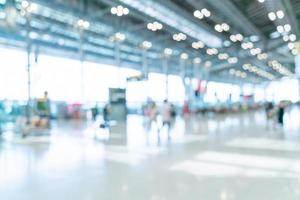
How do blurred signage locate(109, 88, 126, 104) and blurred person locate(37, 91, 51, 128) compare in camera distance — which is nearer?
blurred person locate(37, 91, 51, 128)

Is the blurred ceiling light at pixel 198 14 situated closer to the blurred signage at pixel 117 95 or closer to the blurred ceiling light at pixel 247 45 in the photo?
the blurred signage at pixel 117 95

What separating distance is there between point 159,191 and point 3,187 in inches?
→ 98.4

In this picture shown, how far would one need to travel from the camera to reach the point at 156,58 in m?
40.2

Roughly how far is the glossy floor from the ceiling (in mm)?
7612

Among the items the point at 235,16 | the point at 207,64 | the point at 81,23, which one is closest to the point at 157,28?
the point at 81,23

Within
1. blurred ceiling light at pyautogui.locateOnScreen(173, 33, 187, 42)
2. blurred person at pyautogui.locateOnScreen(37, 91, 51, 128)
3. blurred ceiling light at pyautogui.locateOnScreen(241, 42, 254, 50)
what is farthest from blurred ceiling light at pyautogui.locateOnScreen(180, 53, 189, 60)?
blurred person at pyautogui.locateOnScreen(37, 91, 51, 128)

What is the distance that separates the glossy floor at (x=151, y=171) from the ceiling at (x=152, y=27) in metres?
7.61

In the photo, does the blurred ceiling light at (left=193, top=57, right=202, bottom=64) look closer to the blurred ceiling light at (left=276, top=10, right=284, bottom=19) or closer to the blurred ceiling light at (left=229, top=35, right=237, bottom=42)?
the blurred ceiling light at (left=229, top=35, right=237, bottom=42)

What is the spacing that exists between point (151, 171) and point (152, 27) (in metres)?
19.1

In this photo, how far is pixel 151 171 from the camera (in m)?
7.02

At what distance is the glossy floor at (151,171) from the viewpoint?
209 inches

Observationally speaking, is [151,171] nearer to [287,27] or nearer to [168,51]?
[287,27]

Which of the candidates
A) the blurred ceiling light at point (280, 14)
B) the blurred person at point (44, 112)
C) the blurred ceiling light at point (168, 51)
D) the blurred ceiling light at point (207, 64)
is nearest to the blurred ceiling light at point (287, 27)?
the blurred ceiling light at point (280, 14)

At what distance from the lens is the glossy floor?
5.30 meters
